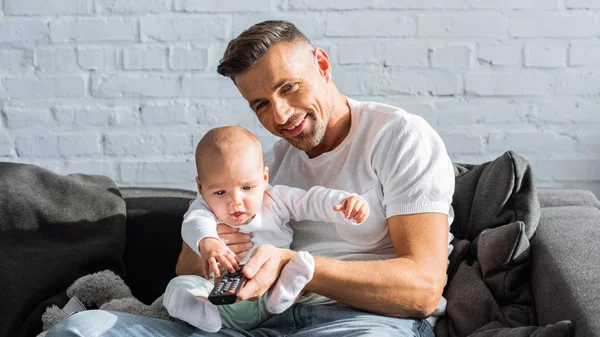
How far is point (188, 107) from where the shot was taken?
2857 mm

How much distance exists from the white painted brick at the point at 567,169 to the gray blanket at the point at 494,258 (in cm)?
84

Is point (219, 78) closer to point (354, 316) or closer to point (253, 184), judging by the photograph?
point (253, 184)

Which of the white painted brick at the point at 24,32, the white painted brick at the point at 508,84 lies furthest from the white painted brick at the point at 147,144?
the white painted brick at the point at 508,84

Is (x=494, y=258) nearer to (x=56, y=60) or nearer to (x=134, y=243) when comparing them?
(x=134, y=243)

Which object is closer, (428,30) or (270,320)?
(270,320)

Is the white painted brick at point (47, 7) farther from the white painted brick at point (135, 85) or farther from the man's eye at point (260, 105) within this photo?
the man's eye at point (260, 105)

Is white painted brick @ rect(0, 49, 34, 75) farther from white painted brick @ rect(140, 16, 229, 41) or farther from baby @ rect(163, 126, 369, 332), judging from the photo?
baby @ rect(163, 126, 369, 332)

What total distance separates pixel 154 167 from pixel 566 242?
1.50 metres

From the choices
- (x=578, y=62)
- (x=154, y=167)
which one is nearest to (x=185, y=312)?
(x=154, y=167)

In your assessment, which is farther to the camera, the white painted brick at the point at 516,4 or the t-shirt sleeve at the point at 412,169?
the white painted brick at the point at 516,4

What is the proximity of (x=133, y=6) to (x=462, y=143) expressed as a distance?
3.91ft

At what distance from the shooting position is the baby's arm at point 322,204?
1.77 meters

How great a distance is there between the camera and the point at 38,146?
2910mm

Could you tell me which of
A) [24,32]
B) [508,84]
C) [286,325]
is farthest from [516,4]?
[24,32]
